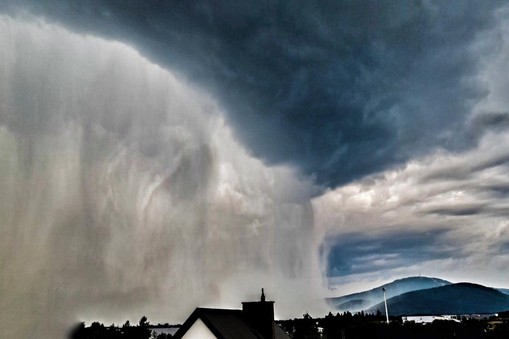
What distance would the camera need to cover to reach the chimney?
153ft

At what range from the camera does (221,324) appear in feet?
125

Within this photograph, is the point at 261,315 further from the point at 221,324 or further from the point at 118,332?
the point at 118,332

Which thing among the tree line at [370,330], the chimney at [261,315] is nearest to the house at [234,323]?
the chimney at [261,315]

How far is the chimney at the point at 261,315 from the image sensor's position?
153 ft

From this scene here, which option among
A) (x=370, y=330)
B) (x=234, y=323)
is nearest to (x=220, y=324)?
(x=234, y=323)

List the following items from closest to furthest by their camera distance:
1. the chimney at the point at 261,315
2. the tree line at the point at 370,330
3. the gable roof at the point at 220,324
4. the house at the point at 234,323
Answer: the gable roof at the point at 220,324 < the house at the point at 234,323 < the chimney at the point at 261,315 < the tree line at the point at 370,330

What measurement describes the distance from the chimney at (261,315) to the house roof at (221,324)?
7.01 ft

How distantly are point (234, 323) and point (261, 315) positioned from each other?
6299mm

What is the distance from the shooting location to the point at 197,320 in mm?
37062

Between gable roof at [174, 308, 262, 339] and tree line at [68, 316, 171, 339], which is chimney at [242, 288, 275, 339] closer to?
gable roof at [174, 308, 262, 339]

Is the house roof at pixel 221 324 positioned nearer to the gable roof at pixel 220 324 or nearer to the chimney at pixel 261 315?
the gable roof at pixel 220 324

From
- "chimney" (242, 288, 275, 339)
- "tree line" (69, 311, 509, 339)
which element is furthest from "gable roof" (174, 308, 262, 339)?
"tree line" (69, 311, 509, 339)

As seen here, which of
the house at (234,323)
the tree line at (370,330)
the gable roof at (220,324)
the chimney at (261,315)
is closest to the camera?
the gable roof at (220,324)

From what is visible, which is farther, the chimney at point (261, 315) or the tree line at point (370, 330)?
the tree line at point (370, 330)
